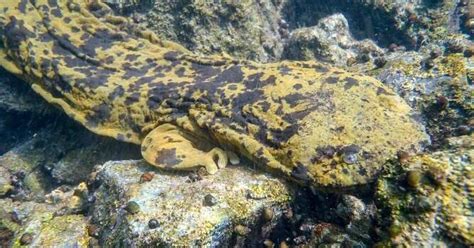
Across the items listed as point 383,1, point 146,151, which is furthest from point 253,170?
point 383,1

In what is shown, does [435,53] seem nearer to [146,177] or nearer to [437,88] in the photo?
[437,88]

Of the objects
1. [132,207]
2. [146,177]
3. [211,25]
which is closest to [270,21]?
[211,25]

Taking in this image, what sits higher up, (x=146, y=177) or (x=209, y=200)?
(x=209, y=200)

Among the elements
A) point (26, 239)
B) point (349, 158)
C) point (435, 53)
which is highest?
point (435, 53)

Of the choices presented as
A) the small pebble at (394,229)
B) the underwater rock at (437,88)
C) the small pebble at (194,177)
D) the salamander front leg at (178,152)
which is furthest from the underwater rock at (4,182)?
the underwater rock at (437,88)

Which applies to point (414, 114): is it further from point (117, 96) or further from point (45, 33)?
point (45, 33)

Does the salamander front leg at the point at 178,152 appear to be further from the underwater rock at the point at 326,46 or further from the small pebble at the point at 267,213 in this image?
the underwater rock at the point at 326,46

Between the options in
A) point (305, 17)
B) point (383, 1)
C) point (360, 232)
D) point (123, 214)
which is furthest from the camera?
point (305, 17)
